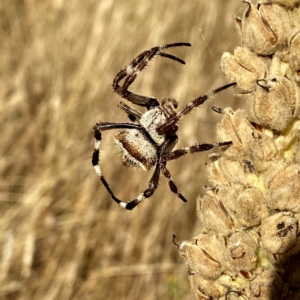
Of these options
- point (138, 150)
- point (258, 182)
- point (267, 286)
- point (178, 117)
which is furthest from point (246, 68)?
point (138, 150)

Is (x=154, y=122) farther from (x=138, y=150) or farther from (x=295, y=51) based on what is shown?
(x=295, y=51)

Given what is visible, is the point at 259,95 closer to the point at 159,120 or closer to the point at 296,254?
the point at 296,254

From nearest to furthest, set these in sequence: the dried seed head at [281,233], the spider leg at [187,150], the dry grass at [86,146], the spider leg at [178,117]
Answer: the dried seed head at [281,233], the spider leg at [187,150], the spider leg at [178,117], the dry grass at [86,146]

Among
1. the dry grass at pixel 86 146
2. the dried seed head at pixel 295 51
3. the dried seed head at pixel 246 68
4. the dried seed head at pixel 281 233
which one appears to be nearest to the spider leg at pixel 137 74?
the dried seed head at pixel 246 68

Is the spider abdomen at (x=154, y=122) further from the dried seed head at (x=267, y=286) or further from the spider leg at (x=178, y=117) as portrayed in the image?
the dried seed head at (x=267, y=286)

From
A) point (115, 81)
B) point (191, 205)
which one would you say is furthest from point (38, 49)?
point (115, 81)
